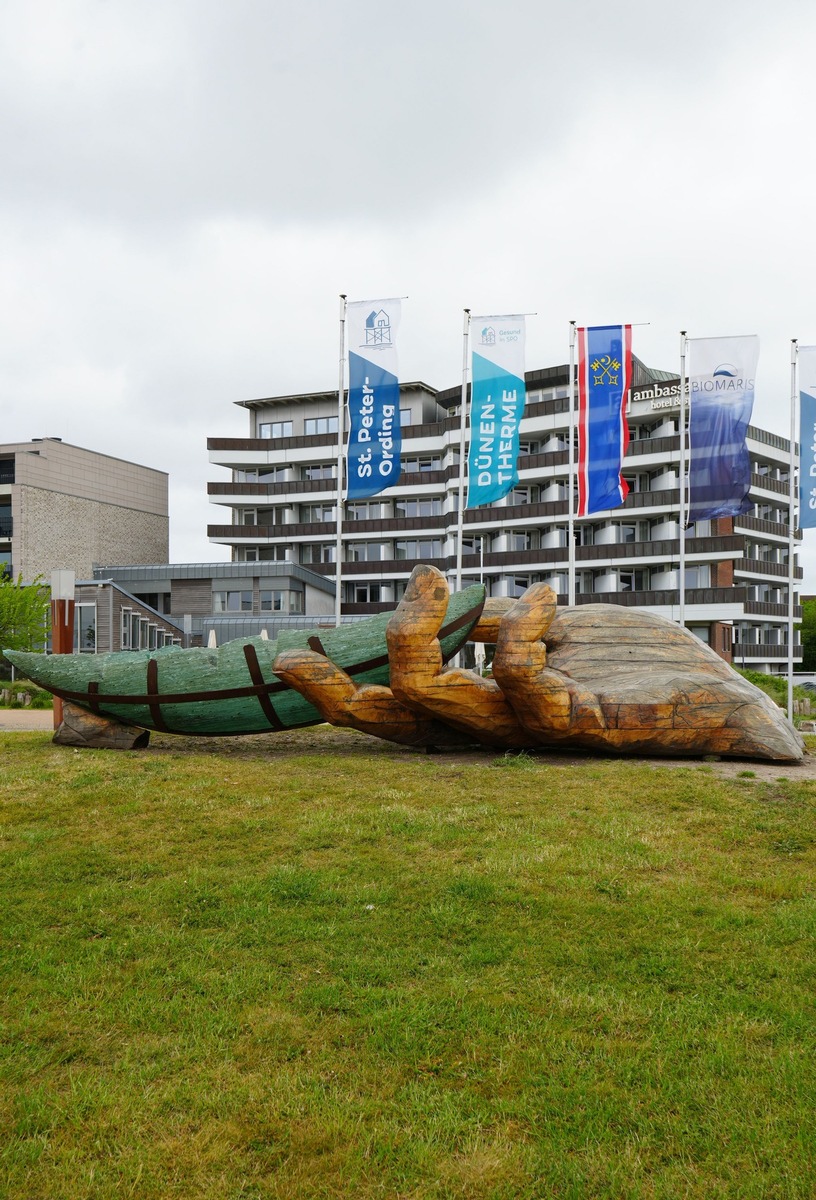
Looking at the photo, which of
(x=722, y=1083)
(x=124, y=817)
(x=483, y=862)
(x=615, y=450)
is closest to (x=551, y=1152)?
(x=722, y=1083)

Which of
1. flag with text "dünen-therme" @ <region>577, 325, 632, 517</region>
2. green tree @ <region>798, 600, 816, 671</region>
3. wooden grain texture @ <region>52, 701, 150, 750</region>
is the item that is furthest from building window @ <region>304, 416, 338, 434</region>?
wooden grain texture @ <region>52, 701, 150, 750</region>

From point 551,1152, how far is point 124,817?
639cm

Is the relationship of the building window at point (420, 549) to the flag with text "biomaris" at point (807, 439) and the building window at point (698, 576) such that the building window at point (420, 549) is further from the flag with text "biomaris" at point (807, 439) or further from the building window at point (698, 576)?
the flag with text "biomaris" at point (807, 439)

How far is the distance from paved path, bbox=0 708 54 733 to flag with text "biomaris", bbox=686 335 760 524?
54.5ft

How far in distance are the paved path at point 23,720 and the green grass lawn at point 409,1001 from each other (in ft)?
35.4

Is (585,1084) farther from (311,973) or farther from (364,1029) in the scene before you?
(311,973)

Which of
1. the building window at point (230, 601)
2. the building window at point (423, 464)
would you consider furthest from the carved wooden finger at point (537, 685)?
the building window at point (423, 464)

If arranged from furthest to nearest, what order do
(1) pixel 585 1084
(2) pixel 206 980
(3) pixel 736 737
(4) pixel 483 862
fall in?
(3) pixel 736 737 → (4) pixel 483 862 → (2) pixel 206 980 → (1) pixel 585 1084

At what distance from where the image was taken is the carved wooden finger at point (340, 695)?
12.6 m

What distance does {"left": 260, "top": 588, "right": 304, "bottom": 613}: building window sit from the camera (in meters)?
49.8

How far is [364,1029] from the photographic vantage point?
4586 mm

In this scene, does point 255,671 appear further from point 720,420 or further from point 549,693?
point 720,420

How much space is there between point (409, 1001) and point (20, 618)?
33.8 meters

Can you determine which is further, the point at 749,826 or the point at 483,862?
the point at 749,826
